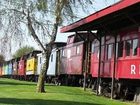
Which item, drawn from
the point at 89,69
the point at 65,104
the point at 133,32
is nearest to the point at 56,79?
the point at 89,69

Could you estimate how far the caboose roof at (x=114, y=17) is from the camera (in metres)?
19.9

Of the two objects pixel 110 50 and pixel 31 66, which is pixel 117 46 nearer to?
pixel 110 50

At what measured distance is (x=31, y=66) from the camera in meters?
58.3

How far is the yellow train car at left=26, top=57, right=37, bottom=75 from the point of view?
181ft

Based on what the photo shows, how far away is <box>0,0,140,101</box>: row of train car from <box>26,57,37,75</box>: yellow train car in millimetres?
16151

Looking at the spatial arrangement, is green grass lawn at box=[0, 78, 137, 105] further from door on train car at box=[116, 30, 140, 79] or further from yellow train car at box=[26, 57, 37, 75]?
yellow train car at box=[26, 57, 37, 75]

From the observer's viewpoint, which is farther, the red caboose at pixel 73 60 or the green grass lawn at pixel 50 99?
the red caboose at pixel 73 60

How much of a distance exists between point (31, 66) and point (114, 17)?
3594 centimetres

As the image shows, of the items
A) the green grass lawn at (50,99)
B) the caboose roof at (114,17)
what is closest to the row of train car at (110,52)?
the caboose roof at (114,17)

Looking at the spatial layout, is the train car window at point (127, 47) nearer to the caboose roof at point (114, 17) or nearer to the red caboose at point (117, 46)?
the red caboose at point (117, 46)

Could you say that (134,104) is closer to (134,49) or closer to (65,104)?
(134,49)

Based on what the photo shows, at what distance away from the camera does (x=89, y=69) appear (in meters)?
31.9

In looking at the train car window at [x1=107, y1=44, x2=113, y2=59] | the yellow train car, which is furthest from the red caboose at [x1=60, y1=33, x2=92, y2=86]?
the yellow train car

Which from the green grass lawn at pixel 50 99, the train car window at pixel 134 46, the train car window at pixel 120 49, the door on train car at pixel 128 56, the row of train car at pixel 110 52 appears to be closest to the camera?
the green grass lawn at pixel 50 99
